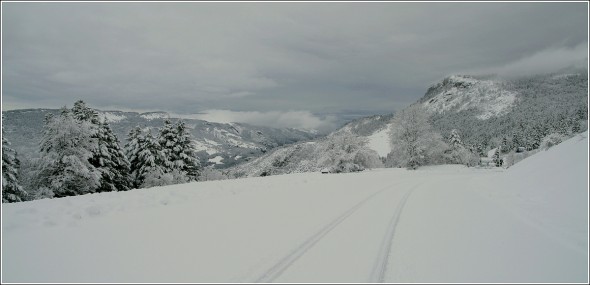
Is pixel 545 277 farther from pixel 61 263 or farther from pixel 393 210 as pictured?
pixel 61 263

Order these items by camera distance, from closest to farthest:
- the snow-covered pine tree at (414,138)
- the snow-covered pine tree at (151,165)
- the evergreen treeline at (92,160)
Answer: the evergreen treeline at (92,160)
the snow-covered pine tree at (151,165)
the snow-covered pine tree at (414,138)

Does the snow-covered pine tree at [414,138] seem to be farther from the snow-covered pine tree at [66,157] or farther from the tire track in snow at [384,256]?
the tire track in snow at [384,256]

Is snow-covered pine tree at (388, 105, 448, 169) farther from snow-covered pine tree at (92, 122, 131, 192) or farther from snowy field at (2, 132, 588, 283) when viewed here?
snow-covered pine tree at (92, 122, 131, 192)

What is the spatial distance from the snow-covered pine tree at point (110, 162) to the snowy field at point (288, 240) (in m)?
21.1

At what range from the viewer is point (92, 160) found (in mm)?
30766

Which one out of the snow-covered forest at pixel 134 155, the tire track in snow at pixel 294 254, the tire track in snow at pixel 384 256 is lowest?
the tire track in snow at pixel 384 256

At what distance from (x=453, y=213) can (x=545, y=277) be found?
658 cm

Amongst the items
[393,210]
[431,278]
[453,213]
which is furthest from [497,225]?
[431,278]

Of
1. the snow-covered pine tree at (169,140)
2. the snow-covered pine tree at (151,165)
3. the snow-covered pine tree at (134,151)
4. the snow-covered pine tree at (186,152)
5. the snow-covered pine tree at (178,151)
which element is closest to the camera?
the snow-covered pine tree at (151,165)

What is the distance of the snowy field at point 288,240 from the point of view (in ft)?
21.0

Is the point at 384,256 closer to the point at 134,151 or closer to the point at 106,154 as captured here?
the point at 106,154

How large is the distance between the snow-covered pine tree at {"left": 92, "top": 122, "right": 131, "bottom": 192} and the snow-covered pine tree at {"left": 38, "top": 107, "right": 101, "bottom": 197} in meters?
2.52

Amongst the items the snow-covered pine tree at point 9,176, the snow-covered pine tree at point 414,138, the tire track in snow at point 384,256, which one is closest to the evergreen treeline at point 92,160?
the snow-covered pine tree at point 9,176

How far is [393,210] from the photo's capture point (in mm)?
13414
